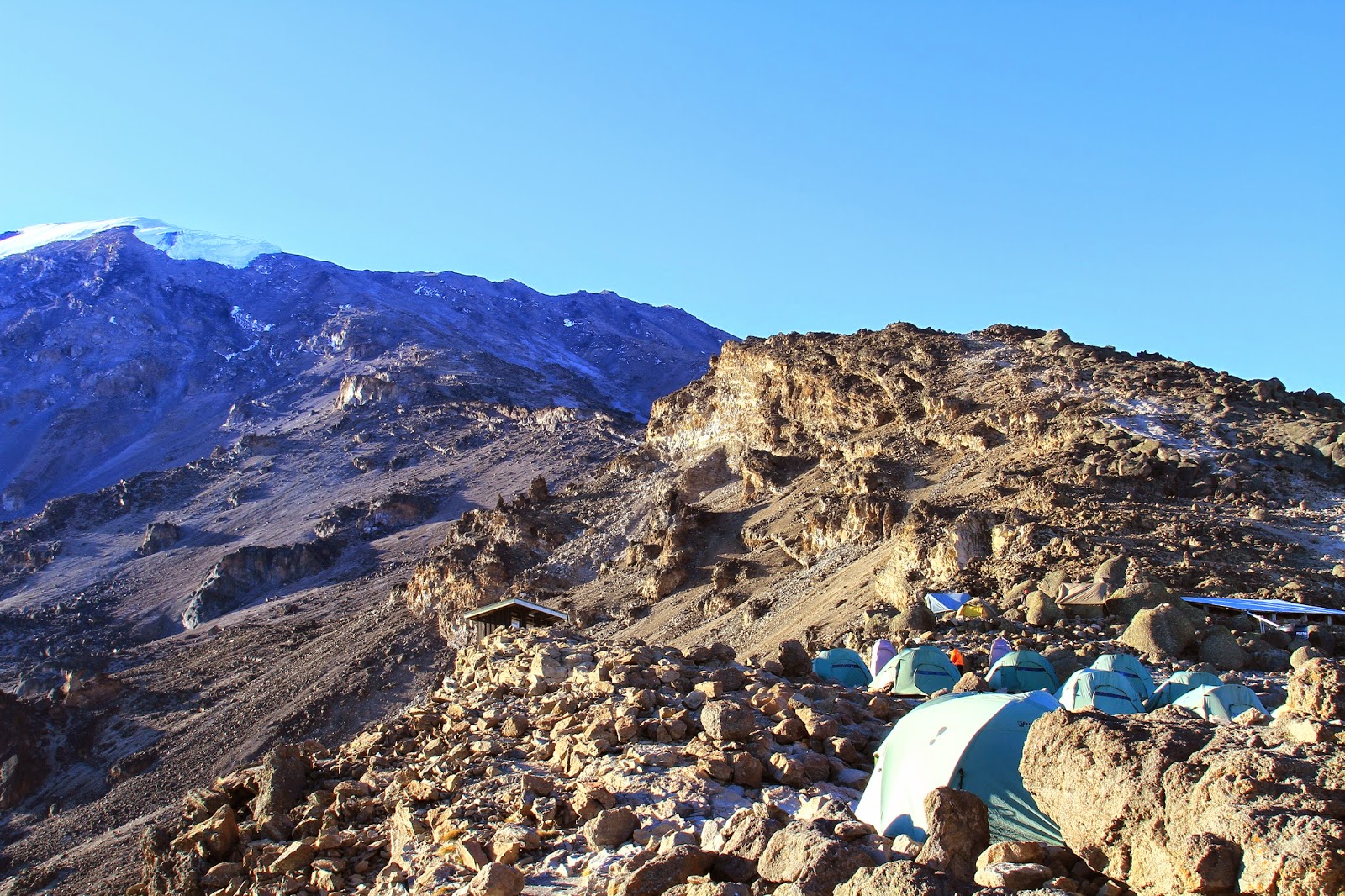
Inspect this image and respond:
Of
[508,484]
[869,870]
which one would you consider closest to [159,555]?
[508,484]

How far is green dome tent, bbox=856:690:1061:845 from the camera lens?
7535 mm

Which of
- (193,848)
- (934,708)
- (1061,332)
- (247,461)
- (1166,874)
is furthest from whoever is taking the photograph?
(247,461)

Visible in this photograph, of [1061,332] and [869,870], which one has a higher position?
[1061,332]

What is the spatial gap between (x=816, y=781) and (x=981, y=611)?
12.3m

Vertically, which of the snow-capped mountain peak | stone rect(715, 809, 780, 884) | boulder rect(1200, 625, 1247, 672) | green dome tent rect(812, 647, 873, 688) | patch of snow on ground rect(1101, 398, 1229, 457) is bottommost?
green dome tent rect(812, 647, 873, 688)

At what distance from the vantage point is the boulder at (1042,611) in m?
19.5

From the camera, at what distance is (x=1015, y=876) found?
552 cm

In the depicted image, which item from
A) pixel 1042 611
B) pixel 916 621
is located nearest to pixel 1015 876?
pixel 1042 611

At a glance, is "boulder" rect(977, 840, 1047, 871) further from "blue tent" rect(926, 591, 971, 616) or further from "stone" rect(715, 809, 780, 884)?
"blue tent" rect(926, 591, 971, 616)

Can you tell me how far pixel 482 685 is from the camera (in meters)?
13.7

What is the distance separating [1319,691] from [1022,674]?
876cm

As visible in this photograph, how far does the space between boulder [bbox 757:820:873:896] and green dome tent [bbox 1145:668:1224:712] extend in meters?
9.59

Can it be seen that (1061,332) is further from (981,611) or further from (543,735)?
(543,735)

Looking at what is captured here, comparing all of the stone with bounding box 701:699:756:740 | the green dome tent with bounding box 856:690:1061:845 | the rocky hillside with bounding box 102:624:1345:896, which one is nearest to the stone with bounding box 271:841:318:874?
the rocky hillside with bounding box 102:624:1345:896
